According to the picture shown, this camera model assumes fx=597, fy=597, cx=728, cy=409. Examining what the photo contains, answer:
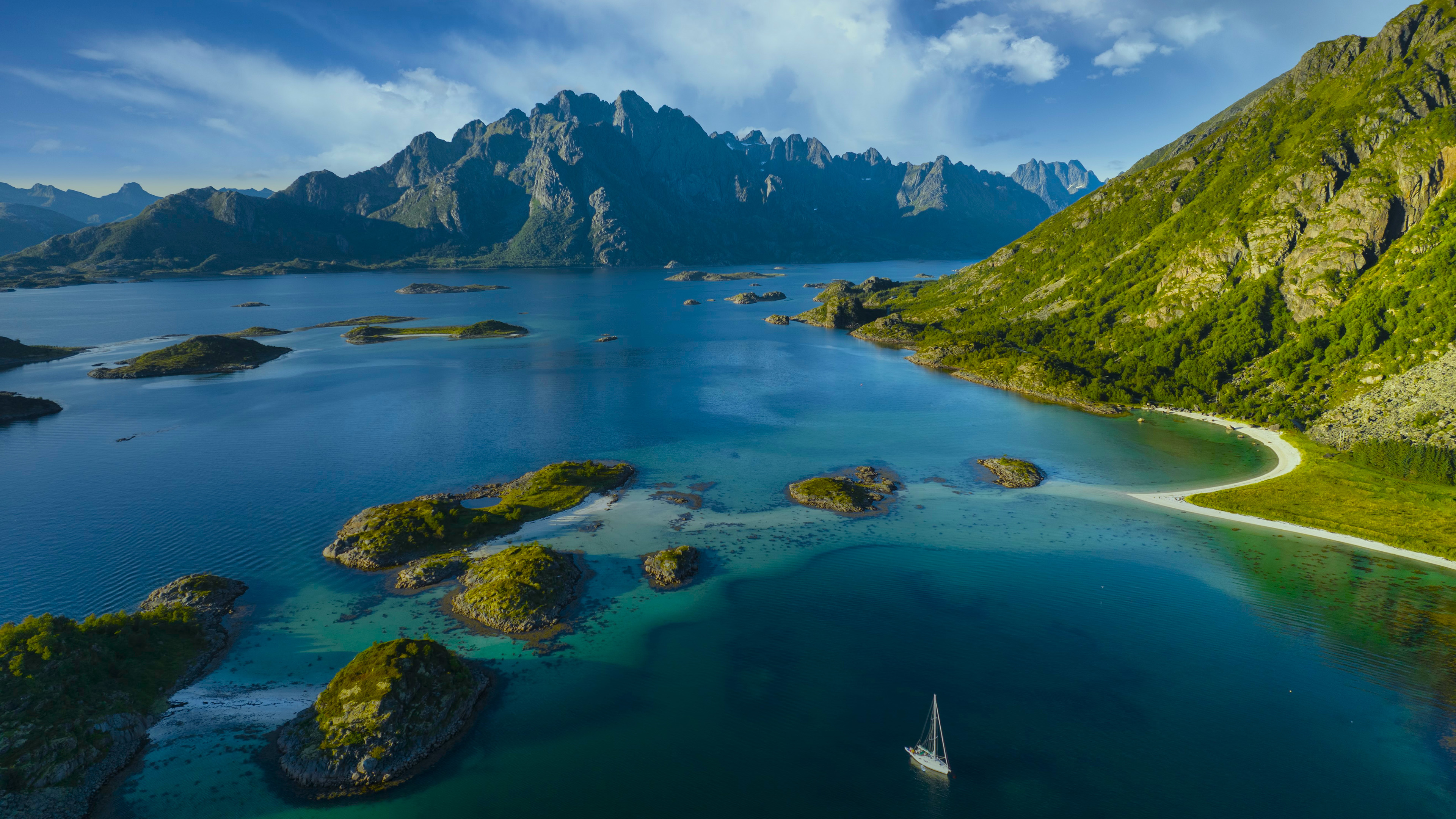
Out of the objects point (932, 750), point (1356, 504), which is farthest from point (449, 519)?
point (1356, 504)

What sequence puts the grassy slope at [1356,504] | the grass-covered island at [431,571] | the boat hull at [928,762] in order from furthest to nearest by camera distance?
the grassy slope at [1356,504] → the grass-covered island at [431,571] → the boat hull at [928,762]

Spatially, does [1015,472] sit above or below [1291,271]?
below

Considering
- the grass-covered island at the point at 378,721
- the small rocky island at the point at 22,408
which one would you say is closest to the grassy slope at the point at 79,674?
the grass-covered island at the point at 378,721

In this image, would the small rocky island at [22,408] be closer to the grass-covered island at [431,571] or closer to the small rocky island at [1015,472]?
the grass-covered island at [431,571]

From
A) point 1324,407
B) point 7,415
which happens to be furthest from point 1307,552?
point 7,415

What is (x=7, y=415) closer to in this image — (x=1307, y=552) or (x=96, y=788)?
(x=96, y=788)

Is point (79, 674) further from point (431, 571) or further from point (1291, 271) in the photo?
Result: point (1291, 271)
